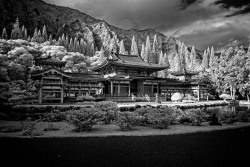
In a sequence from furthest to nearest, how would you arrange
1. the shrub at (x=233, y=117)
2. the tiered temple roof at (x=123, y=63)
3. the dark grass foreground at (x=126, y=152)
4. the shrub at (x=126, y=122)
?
the tiered temple roof at (x=123, y=63) < the shrub at (x=233, y=117) < the shrub at (x=126, y=122) < the dark grass foreground at (x=126, y=152)

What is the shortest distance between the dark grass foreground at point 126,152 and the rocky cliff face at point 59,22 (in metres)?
95.6

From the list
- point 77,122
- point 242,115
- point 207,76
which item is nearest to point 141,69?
point 207,76

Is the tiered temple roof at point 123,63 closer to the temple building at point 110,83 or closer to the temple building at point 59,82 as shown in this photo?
the temple building at point 110,83

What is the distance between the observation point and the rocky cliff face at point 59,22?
100438 mm

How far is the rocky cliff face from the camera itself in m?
100

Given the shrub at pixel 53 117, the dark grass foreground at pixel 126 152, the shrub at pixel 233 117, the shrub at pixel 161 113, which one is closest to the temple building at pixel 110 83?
the shrub at pixel 53 117

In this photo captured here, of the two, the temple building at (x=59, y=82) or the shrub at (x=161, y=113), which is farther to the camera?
the temple building at (x=59, y=82)

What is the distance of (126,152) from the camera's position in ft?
21.3

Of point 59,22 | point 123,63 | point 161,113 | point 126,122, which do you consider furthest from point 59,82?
point 59,22

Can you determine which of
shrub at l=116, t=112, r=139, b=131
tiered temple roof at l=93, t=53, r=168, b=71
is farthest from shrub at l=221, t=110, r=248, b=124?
tiered temple roof at l=93, t=53, r=168, b=71

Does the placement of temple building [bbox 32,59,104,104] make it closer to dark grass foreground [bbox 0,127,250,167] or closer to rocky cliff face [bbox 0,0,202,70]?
dark grass foreground [bbox 0,127,250,167]

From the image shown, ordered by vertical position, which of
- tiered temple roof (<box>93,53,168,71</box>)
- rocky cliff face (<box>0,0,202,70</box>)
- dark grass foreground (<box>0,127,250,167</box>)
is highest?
rocky cliff face (<box>0,0,202,70</box>)

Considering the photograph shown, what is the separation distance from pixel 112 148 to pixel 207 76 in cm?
5194

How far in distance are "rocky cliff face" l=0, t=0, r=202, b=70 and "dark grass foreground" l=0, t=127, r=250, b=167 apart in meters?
95.6
